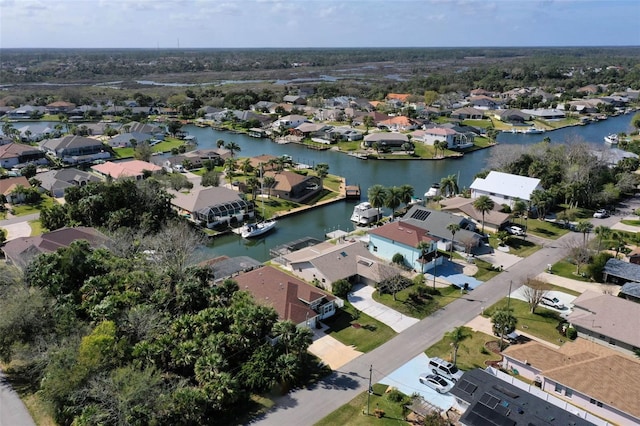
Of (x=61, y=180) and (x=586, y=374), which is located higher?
(x=61, y=180)

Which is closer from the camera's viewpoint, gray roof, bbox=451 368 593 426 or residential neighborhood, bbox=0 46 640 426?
gray roof, bbox=451 368 593 426

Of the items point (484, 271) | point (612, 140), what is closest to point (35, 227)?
point (484, 271)

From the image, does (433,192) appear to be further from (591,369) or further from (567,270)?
(591,369)

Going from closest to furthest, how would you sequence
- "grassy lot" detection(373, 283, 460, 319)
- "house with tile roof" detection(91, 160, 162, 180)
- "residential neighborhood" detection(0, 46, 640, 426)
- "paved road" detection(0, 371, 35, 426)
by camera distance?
"paved road" detection(0, 371, 35, 426)
"residential neighborhood" detection(0, 46, 640, 426)
"grassy lot" detection(373, 283, 460, 319)
"house with tile roof" detection(91, 160, 162, 180)

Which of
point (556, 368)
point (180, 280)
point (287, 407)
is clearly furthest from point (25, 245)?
point (556, 368)

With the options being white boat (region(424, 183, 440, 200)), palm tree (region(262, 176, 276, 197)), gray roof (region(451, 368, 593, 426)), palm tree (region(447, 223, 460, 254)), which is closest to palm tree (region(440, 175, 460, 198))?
white boat (region(424, 183, 440, 200))

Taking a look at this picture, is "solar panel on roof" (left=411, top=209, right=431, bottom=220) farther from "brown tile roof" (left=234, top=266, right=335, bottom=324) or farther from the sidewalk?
"brown tile roof" (left=234, top=266, right=335, bottom=324)
